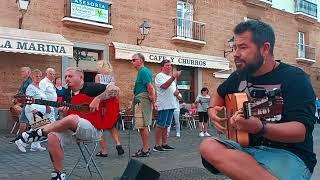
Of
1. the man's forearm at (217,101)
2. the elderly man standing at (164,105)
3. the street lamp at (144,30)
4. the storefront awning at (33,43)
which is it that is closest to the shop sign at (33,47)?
the storefront awning at (33,43)

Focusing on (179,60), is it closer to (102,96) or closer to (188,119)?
(188,119)

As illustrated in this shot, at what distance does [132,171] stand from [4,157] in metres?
4.28

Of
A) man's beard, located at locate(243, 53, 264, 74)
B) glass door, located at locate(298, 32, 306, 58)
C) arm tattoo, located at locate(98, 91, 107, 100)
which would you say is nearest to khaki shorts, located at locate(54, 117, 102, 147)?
arm tattoo, located at locate(98, 91, 107, 100)

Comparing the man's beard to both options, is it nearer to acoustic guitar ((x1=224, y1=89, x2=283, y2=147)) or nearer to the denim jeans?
acoustic guitar ((x1=224, y1=89, x2=283, y2=147))

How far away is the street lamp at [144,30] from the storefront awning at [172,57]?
1.44 feet

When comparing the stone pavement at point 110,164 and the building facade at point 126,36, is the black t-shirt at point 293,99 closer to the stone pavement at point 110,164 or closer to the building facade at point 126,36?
the stone pavement at point 110,164

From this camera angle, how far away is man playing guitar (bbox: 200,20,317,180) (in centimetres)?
282

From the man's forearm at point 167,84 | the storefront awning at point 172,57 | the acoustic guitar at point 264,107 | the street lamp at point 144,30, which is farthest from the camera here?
the street lamp at point 144,30

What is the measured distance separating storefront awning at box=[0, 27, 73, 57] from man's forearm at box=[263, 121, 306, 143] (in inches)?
460

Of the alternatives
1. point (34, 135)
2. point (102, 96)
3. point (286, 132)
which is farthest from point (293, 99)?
point (34, 135)

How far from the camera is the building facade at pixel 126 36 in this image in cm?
1429

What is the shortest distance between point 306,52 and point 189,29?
37.5ft

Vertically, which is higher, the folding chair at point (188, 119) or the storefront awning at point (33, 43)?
the storefront awning at point (33, 43)

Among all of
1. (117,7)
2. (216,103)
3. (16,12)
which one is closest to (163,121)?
(216,103)
